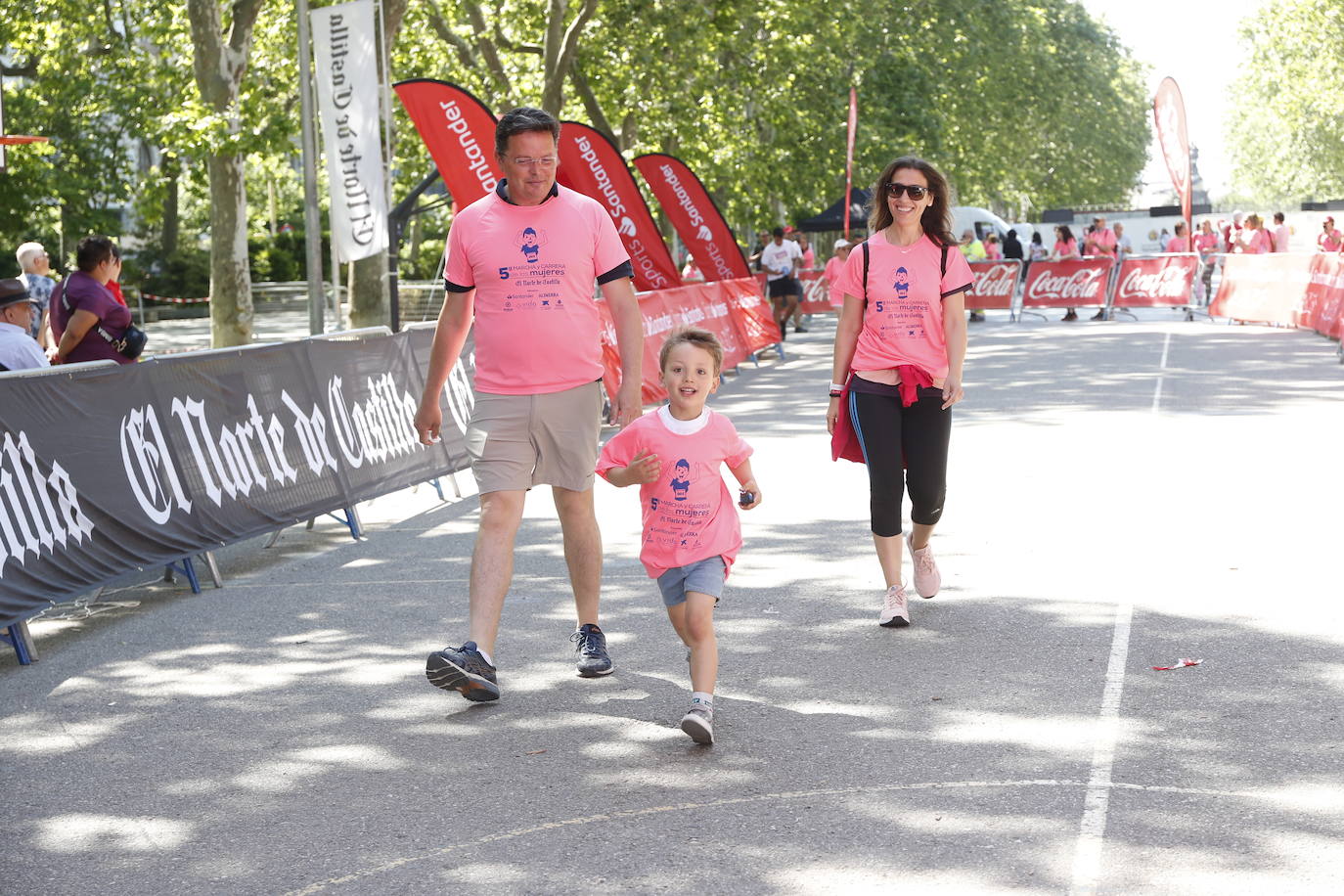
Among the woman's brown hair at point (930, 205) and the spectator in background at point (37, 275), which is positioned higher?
the woman's brown hair at point (930, 205)

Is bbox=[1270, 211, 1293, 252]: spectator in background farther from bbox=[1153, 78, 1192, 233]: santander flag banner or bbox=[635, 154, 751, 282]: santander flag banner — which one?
bbox=[635, 154, 751, 282]: santander flag banner

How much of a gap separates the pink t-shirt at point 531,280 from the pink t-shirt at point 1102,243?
92.7ft

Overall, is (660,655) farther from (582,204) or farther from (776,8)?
(776,8)

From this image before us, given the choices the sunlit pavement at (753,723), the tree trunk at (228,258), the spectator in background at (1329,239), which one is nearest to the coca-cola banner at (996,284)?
the spectator in background at (1329,239)

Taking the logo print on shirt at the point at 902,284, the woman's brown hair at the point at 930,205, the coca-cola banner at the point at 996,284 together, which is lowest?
the coca-cola banner at the point at 996,284

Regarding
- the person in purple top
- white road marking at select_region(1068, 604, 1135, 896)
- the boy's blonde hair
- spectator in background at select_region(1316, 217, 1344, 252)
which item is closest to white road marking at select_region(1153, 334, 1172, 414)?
spectator in background at select_region(1316, 217, 1344, 252)

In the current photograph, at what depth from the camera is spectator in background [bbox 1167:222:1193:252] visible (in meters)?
32.2

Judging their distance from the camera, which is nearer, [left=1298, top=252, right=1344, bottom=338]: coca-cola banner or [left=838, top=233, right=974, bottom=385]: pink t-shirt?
[left=838, top=233, right=974, bottom=385]: pink t-shirt

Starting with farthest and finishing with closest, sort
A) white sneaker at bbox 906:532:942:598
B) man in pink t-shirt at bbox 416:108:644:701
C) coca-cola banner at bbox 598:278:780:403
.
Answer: coca-cola banner at bbox 598:278:780:403, white sneaker at bbox 906:532:942:598, man in pink t-shirt at bbox 416:108:644:701

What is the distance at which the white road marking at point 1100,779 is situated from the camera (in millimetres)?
4258

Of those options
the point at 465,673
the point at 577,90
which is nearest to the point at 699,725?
the point at 465,673

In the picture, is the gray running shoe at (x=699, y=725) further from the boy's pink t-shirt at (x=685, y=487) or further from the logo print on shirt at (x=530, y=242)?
the logo print on shirt at (x=530, y=242)

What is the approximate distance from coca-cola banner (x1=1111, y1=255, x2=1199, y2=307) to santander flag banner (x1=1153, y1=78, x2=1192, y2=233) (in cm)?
224

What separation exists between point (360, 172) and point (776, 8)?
18377 millimetres
